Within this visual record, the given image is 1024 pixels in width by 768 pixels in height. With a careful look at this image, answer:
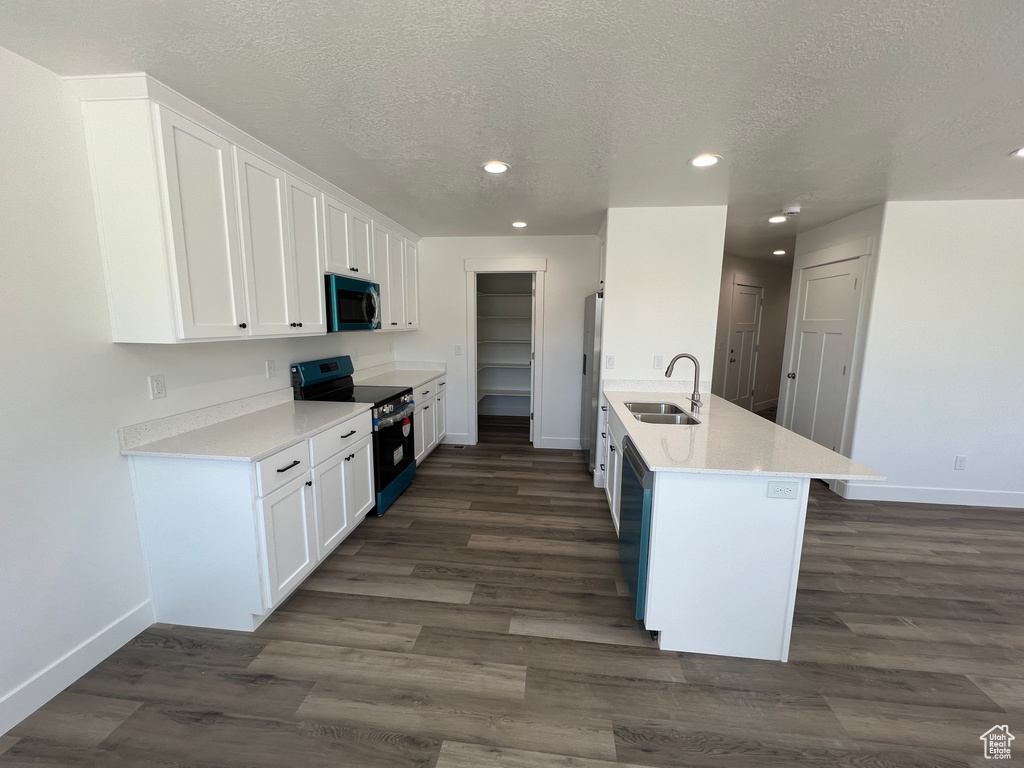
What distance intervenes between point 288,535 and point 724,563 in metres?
2.08

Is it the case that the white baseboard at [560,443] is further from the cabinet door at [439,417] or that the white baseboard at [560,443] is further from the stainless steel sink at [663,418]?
the stainless steel sink at [663,418]

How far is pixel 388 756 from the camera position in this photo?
143 cm

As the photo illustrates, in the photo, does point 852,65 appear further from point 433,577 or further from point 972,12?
point 433,577

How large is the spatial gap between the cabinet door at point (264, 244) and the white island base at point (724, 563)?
7.19 feet

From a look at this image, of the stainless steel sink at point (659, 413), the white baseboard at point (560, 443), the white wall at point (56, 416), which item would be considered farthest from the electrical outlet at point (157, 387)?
the white baseboard at point (560, 443)

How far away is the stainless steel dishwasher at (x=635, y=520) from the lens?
1868 millimetres

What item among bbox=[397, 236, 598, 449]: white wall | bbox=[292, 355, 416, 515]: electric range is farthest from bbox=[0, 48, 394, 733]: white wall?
bbox=[397, 236, 598, 449]: white wall

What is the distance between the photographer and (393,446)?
10.7ft

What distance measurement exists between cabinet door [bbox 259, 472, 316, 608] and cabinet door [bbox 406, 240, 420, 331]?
238cm

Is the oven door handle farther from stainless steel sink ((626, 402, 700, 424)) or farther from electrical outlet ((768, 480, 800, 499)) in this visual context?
electrical outlet ((768, 480, 800, 499))

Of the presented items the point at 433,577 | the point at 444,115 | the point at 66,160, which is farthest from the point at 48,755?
the point at 444,115

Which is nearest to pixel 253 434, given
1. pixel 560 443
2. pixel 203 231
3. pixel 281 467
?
pixel 281 467

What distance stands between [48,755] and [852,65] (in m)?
3.69

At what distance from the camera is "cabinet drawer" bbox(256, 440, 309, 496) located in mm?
1861
